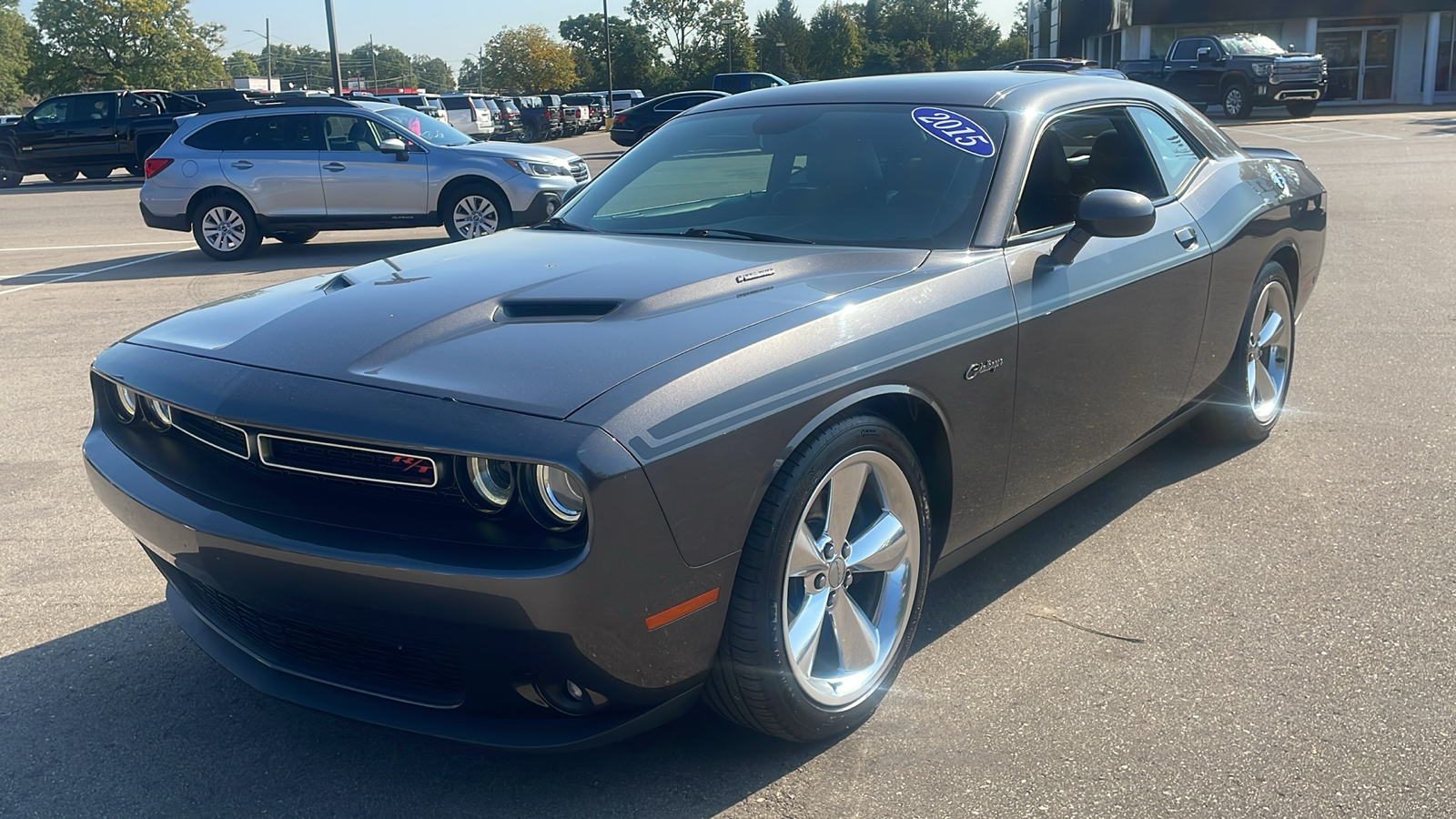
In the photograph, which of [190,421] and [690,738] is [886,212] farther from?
[190,421]

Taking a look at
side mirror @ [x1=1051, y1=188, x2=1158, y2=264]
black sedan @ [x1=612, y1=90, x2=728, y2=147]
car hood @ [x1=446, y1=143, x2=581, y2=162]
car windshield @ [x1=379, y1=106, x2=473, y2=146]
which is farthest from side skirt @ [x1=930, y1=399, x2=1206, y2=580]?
black sedan @ [x1=612, y1=90, x2=728, y2=147]

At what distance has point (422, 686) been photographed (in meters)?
2.42

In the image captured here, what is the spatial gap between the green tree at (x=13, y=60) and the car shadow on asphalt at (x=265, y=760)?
92555 mm

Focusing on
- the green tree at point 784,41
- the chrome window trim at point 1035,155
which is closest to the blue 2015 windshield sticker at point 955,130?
the chrome window trim at point 1035,155

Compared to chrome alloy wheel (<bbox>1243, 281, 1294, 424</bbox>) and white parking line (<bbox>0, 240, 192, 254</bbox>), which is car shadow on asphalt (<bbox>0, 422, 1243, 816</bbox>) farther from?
white parking line (<bbox>0, 240, 192, 254</bbox>)

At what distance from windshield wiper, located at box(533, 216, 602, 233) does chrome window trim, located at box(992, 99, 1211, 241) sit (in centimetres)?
135

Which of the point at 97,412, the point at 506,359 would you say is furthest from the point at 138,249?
the point at 506,359

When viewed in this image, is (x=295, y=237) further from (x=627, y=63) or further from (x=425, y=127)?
(x=627, y=63)

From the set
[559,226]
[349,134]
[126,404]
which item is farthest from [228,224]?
[126,404]

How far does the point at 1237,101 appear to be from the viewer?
28.9 m

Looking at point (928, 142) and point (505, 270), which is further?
point (928, 142)

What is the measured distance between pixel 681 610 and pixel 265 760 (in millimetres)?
1139

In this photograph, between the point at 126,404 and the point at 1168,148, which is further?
the point at 1168,148

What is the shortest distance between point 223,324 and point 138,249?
38.3ft
